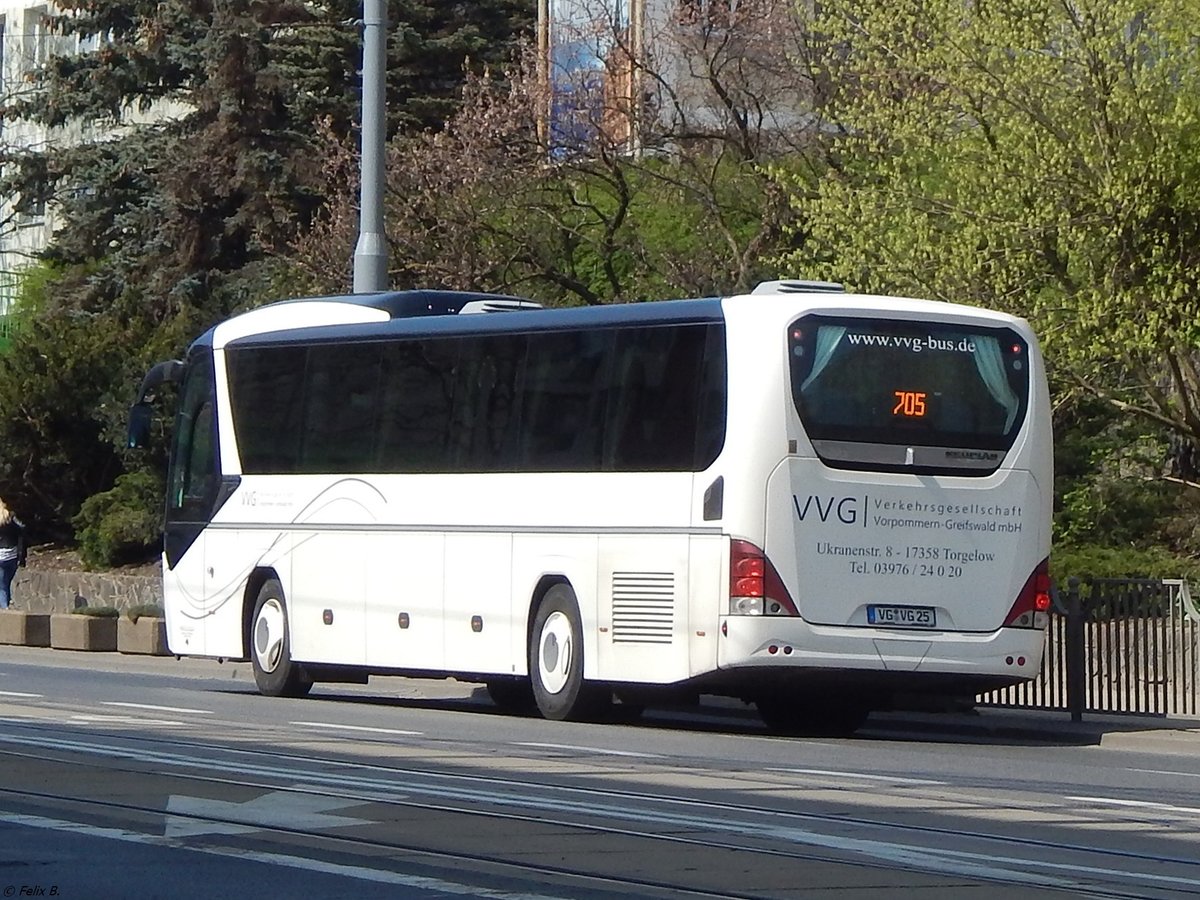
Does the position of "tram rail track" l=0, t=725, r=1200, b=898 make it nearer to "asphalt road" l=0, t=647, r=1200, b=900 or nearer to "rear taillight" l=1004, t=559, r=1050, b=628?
"asphalt road" l=0, t=647, r=1200, b=900

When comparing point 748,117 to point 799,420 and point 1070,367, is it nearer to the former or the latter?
point 1070,367

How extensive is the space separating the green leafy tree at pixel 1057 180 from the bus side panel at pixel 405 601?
6.85m

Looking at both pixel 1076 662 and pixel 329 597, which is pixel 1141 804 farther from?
pixel 329 597

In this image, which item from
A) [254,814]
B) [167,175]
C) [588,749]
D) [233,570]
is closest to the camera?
[254,814]

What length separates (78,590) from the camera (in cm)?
4059

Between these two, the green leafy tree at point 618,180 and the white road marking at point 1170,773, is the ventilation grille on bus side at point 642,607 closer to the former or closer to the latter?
the white road marking at point 1170,773

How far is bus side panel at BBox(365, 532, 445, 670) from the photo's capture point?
20.4 metres

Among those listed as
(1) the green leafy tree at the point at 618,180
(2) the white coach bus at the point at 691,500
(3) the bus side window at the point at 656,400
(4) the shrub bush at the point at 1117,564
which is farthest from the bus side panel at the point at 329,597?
(1) the green leafy tree at the point at 618,180

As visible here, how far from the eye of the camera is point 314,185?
44219 mm

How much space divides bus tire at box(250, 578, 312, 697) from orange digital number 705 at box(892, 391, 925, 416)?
7037 mm

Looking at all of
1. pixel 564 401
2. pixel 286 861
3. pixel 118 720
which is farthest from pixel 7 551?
pixel 286 861

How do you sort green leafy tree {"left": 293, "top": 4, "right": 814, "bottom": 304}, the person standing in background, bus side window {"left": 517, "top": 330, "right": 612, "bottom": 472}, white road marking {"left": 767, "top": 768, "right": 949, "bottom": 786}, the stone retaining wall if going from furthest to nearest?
1. the stone retaining wall
2. the person standing in background
3. green leafy tree {"left": 293, "top": 4, "right": 814, "bottom": 304}
4. bus side window {"left": 517, "top": 330, "right": 612, "bottom": 472}
5. white road marking {"left": 767, "top": 768, "right": 949, "bottom": 786}

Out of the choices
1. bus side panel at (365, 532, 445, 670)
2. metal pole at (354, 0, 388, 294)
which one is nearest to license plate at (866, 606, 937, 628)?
bus side panel at (365, 532, 445, 670)

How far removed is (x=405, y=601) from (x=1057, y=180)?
7.95m
